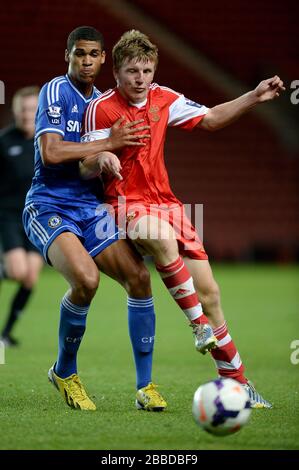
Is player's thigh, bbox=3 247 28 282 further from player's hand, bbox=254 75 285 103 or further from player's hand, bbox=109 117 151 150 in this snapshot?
player's hand, bbox=254 75 285 103

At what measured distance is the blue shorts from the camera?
5848 millimetres

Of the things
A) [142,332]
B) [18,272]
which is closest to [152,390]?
[142,332]

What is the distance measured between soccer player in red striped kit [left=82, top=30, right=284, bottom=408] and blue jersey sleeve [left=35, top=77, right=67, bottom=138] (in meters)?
0.18

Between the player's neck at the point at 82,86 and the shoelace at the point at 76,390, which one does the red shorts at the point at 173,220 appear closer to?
the player's neck at the point at 82,86

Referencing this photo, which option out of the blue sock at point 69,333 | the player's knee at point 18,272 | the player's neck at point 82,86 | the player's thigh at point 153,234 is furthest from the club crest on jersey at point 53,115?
the player's knee at point 18,272

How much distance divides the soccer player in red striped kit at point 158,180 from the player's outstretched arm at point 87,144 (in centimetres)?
9

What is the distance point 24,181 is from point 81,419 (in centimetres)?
539

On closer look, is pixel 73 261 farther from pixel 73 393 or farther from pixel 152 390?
pixel 152 390

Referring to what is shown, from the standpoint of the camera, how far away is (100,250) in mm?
5875

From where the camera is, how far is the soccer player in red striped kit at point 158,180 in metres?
5.70

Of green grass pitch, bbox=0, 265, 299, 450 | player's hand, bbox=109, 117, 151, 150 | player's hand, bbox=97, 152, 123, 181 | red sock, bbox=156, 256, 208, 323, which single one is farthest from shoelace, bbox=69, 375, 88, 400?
player's hand, bbox=109, 117, 151, 150

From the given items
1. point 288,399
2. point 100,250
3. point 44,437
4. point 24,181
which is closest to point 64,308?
point 100,250

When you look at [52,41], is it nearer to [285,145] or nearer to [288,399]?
[285,145]
